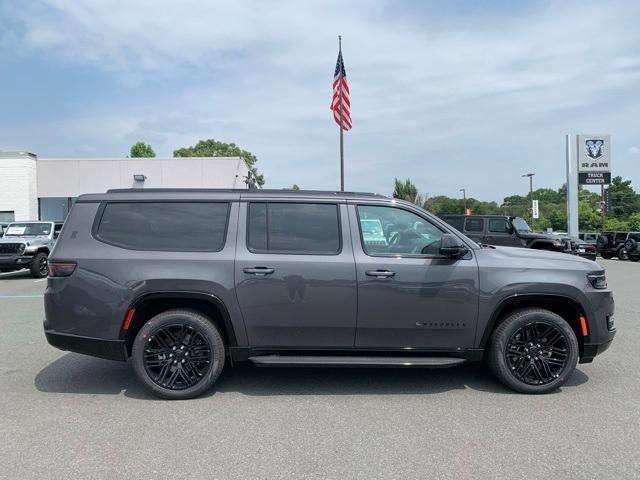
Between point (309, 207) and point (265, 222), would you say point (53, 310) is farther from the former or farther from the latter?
point (309, 207)

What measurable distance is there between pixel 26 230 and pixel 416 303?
1634cm

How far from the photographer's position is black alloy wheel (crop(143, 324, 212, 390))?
4676mm

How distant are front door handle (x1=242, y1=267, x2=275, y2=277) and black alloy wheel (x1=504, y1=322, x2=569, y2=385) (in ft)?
7.64

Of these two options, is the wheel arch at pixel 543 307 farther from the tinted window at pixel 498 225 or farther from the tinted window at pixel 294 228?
the tinted window at pixel 498 225

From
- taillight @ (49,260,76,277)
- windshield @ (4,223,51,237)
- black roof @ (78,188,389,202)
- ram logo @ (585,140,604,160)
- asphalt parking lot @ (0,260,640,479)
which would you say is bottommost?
asphalt parking lot @ (0,260,640,479)

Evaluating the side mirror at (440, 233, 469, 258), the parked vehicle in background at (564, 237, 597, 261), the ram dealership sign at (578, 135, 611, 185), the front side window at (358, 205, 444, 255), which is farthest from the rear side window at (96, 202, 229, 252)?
the ram dealership sign at (578, 135, 611, 185)

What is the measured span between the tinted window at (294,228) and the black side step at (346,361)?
98 cm

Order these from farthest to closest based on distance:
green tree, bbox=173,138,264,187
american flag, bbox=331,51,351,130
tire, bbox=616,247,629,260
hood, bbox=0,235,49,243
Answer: green tree, bbox=173,138,264,187, tire, bbox=616,247,629,260, american flag, bbox=331,51,351,130, hood, bbox=0,235,49,243

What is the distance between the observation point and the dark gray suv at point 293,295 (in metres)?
4.65

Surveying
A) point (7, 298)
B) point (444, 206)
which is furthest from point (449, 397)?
point (444, 206)

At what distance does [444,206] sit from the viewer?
9362 cm

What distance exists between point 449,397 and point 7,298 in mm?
10339

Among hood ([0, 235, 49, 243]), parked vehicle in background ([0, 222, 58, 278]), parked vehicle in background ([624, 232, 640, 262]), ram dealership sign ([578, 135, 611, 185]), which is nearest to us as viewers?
parked vehicle in background ([0, 222, 58, 278])

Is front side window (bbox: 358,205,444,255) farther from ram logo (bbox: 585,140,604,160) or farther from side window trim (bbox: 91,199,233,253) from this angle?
ram logo (bbox: 585,140,604,160)
